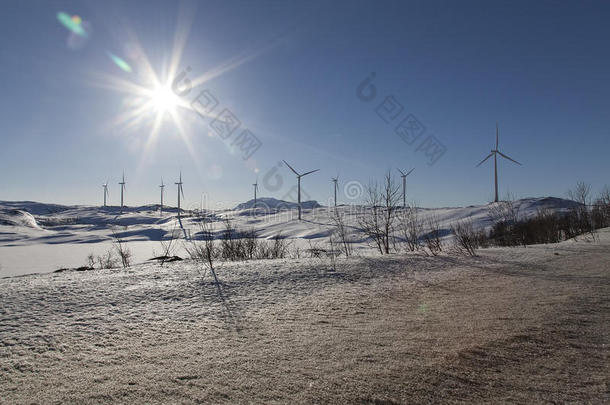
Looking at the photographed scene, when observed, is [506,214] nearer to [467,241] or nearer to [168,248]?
[467,241]

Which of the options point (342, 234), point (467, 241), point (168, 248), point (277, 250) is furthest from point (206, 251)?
point (467, 241)

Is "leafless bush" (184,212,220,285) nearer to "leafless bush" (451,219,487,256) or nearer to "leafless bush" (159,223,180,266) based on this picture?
"leafless bush" (159,223,180,266)

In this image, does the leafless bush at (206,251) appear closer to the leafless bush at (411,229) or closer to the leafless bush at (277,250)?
the leafless bush at (277,250)

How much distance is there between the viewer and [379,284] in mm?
4891

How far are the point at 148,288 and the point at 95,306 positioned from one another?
825mm

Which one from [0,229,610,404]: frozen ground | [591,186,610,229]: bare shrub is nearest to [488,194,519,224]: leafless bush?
[591,186,610,229]: bare shrub

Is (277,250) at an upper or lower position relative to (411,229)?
lower

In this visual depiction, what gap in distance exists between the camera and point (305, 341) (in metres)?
2.71

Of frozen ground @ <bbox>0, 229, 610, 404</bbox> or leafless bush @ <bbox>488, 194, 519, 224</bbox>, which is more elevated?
leafless bush @ <bbox>488, 194, 519, 224</bbox>

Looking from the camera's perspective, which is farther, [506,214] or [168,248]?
[506,214]

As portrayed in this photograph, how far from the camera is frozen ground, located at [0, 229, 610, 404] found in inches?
78.1

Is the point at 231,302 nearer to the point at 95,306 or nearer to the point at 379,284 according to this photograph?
the point at 95,306

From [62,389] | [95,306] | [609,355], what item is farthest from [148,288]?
[609,355]

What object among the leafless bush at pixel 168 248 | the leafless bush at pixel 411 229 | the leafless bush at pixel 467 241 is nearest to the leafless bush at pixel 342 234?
the leafless bush at pixel 411 229
